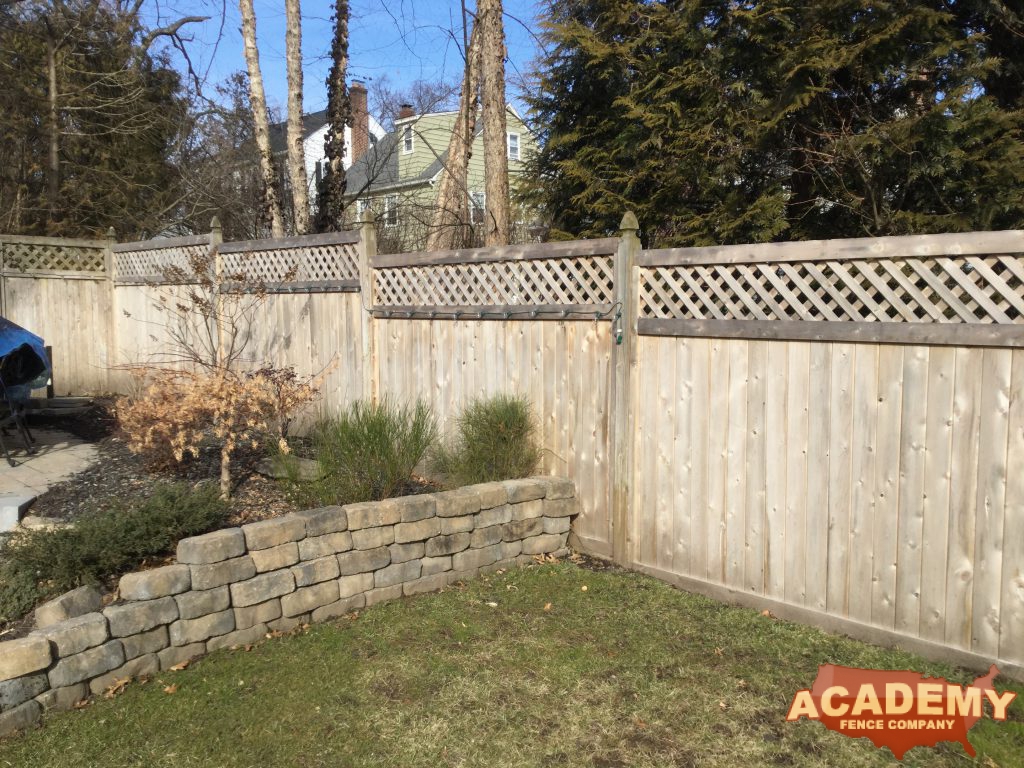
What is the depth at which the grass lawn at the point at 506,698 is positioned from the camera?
2999 millimetres

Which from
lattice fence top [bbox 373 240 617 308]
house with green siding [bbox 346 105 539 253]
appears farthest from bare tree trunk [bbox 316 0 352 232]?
house with green siding [bbox 346 105 539 253]

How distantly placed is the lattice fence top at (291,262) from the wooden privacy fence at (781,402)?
63cm

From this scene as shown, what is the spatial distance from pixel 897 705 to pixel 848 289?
187 centimetres

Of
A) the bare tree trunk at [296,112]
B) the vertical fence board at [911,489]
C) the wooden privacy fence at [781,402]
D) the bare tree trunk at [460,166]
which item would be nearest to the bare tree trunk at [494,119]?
the wooden privacy fence at [781,402]

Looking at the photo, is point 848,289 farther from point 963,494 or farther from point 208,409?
point 208,409

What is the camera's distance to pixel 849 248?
12.5 ft

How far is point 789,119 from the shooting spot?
7.14 meters

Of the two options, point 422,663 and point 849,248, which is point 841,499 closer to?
point 849,248

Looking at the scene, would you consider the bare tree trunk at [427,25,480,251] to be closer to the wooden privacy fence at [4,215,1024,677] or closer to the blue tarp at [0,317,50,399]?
the wooden privacy fence at [4,215,1024,677]

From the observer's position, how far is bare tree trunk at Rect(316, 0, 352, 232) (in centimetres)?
1066

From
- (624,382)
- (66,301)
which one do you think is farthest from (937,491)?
(66,301)

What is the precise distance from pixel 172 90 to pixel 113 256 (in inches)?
267

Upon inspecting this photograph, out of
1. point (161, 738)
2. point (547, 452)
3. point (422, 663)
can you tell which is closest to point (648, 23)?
point (547, 452)

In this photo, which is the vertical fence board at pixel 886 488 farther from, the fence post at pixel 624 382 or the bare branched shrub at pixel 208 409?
the bare branched shrub at pixel 208 409
